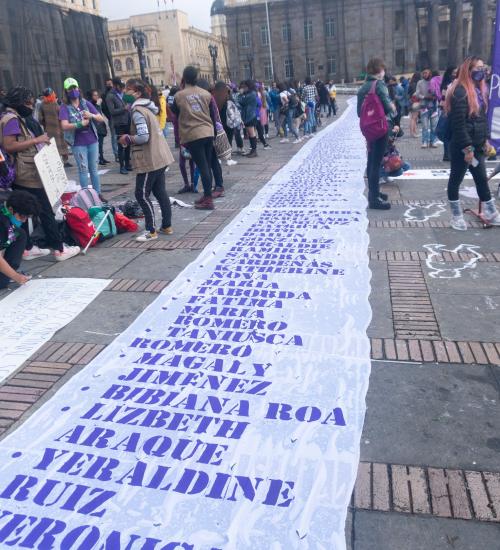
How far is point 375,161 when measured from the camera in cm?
658

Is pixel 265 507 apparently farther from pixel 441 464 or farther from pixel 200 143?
pixel 200 143

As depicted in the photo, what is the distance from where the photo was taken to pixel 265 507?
2143 millimetres

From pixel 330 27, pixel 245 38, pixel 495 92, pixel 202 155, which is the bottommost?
pixel 202 155

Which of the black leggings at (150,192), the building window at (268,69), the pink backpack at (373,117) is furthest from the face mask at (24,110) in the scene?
the building window at (268,69)

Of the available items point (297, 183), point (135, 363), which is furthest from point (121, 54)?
point (135, 363)

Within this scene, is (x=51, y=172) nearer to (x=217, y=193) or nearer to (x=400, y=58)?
(x=217, y=193)

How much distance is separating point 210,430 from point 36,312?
2.22m

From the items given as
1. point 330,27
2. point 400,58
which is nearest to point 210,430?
point 400,58

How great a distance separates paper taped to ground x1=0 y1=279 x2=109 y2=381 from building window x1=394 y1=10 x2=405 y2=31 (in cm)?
6779

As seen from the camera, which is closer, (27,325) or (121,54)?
(27,325)

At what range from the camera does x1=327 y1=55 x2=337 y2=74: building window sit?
66188 mm

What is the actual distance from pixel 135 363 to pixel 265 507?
1460mm

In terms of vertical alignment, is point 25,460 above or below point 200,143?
below

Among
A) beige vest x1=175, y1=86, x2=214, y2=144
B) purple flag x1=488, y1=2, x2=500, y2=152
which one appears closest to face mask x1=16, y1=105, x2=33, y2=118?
beige vest x1=175, y1=86, x2=214, y2=144
